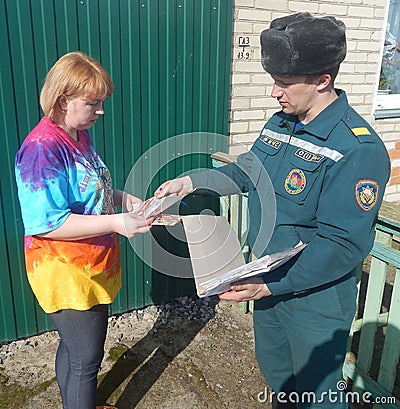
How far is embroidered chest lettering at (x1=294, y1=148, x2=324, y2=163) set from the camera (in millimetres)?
1643

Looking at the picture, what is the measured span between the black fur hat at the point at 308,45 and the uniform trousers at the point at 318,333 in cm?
85

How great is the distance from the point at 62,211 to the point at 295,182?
907 mm

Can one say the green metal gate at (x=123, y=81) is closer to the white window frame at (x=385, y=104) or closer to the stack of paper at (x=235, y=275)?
the stack of paper at (x=235, y=275)

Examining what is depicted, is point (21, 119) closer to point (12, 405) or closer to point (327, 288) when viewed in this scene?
point (12, 405)

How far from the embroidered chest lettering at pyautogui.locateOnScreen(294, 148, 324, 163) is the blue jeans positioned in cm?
109

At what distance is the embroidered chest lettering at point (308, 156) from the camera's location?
1.64m

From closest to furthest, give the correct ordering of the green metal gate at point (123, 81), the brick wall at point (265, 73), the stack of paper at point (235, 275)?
the stack of paper at point (235, 275), the green metal gate at point (123, 81), the brick wall at point (265, 73)

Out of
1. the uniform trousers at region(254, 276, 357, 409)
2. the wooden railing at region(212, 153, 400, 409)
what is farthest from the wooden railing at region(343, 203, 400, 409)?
the uniform trousers at region(254, 276, 357, 409)

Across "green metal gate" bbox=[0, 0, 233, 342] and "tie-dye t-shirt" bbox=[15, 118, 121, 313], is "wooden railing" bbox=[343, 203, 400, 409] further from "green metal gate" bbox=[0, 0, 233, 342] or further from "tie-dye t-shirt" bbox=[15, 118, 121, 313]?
"green metal gate" bbox=[0, 0, 233, 342]

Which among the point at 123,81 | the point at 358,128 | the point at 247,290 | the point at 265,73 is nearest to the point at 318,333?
the point at 247,290

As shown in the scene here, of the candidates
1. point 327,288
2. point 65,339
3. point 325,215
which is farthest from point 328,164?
point 65,339

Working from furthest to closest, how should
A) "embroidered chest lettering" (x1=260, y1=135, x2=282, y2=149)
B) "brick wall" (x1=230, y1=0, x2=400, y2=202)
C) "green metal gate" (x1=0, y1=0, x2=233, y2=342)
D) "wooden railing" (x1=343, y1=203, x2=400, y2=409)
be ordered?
"brick wall" (x1=230, y1=0, x2=400, y2=202) → "green metal gate" (x1=0, y1=0, x2=233, y2=342) → "wooden railing" (x1=343, y1=203, x2=400, y2=409) → "embroidered chest lettering" (x1=260, y1=135, x2=282, y2=149)

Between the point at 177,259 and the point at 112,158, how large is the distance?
3.31 feet

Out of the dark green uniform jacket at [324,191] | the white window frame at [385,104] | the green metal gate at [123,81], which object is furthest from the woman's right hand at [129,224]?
the white window frame at [385,104]
